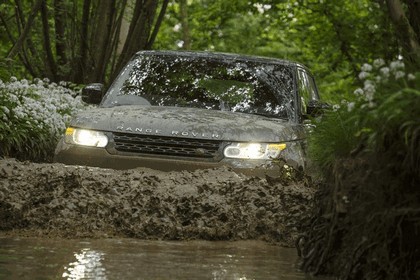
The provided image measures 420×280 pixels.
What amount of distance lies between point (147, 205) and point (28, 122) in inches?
284

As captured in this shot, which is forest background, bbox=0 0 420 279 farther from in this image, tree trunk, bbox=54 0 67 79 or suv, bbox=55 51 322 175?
suv, bbox=55 51 322 175

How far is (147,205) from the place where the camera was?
8.77m

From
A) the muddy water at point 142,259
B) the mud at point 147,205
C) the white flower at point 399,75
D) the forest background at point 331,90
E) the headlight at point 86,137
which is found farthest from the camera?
the headlight at point 86,137

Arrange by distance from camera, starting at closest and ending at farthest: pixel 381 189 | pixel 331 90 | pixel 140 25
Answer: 1. pixel 381 189
2. pixel 140 25
3. pixel 331 90

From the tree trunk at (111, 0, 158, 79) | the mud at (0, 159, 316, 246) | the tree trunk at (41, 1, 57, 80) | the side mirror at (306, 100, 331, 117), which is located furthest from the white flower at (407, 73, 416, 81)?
the tree trunk at (41, 1, 57, 80)

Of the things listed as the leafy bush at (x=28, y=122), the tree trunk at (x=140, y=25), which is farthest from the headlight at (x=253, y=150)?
A: the tree trunk at (x=140, y=25)

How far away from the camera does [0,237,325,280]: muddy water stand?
6.68 metres

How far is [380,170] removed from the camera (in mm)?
5832

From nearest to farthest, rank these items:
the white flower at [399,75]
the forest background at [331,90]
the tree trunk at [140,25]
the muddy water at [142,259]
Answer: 1. the forest background at [331,90]
2. the white flower at [399,75]
3. the muddy water at [142,259]
4. the tree trunk at [140,25]

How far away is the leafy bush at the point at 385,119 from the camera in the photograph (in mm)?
5668

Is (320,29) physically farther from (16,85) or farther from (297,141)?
(297,141)

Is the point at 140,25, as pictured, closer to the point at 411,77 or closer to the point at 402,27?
the point at 402,27

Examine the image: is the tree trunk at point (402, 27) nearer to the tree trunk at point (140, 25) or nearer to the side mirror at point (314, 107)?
the side mirror at point (314, 107)

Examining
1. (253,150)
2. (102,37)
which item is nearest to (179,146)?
(253,150)
